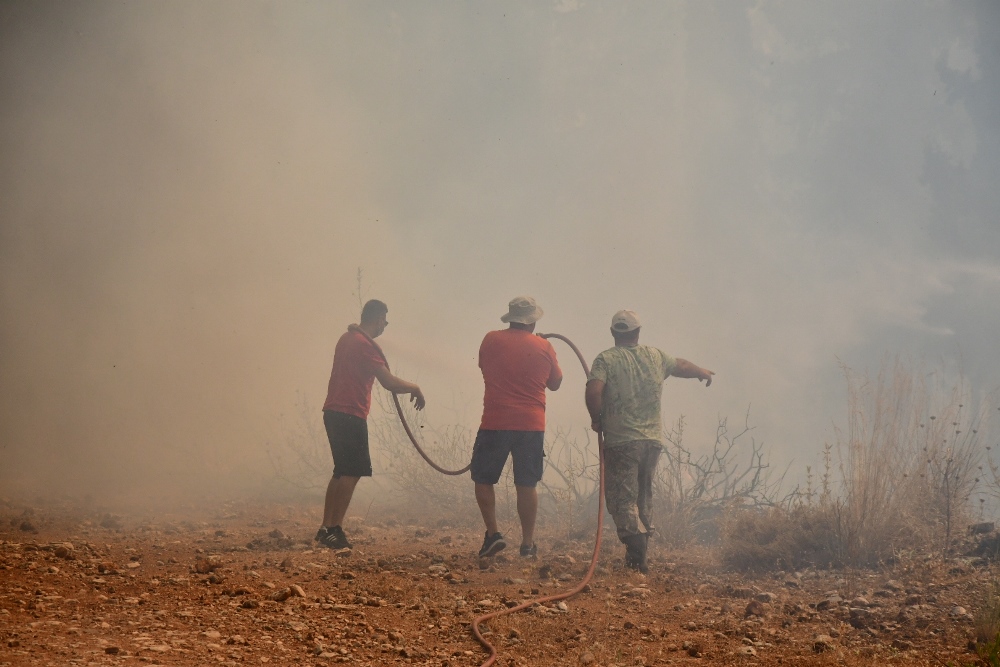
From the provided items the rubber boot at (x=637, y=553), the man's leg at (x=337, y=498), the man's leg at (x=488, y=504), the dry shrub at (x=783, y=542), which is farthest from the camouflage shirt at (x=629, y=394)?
the man's leg at (x=337, y=498)

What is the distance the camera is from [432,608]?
4289 mm

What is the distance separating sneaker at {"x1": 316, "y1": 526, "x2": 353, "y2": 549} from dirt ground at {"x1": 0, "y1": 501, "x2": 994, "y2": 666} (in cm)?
18

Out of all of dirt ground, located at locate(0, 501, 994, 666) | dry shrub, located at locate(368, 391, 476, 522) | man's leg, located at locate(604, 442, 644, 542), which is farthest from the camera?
dry shrub, located at locate(368, 391, 476, 522)

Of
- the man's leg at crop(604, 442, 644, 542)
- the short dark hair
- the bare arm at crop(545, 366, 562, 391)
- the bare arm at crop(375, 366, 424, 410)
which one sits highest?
the short dark hair

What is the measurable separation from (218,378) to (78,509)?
995 cm

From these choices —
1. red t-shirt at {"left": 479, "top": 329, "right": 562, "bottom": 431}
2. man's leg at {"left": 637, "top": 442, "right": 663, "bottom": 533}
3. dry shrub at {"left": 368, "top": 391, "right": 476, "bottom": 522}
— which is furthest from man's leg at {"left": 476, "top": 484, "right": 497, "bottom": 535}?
dry shrub at {"left": 368, "top": 391, "right": 476, "bottom": 522}

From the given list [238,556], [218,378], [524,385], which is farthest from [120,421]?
[524,385]

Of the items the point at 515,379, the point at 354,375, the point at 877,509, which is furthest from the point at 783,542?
the point at 354,375

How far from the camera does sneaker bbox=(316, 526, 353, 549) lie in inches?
238

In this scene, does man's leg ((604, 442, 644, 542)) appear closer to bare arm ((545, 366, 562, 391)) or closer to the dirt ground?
the dirt ground

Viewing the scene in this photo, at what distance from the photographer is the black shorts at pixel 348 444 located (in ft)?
20.2

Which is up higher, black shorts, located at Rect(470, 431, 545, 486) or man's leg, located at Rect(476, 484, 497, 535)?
black shorts, located at Rect(470, 431, 545, 486)

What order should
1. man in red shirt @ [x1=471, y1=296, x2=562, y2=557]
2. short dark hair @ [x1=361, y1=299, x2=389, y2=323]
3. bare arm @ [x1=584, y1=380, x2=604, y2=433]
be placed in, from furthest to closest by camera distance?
short dark hair @ [x1=361, y1=299, x2=389, y2=323]
man in red shirt @ [x1=471, y1=296, x2=562, y2=557]
bare arm @ [x1=584, y1=380, x2=604, y2=433]

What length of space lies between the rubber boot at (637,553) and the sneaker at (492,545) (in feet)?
3.11
